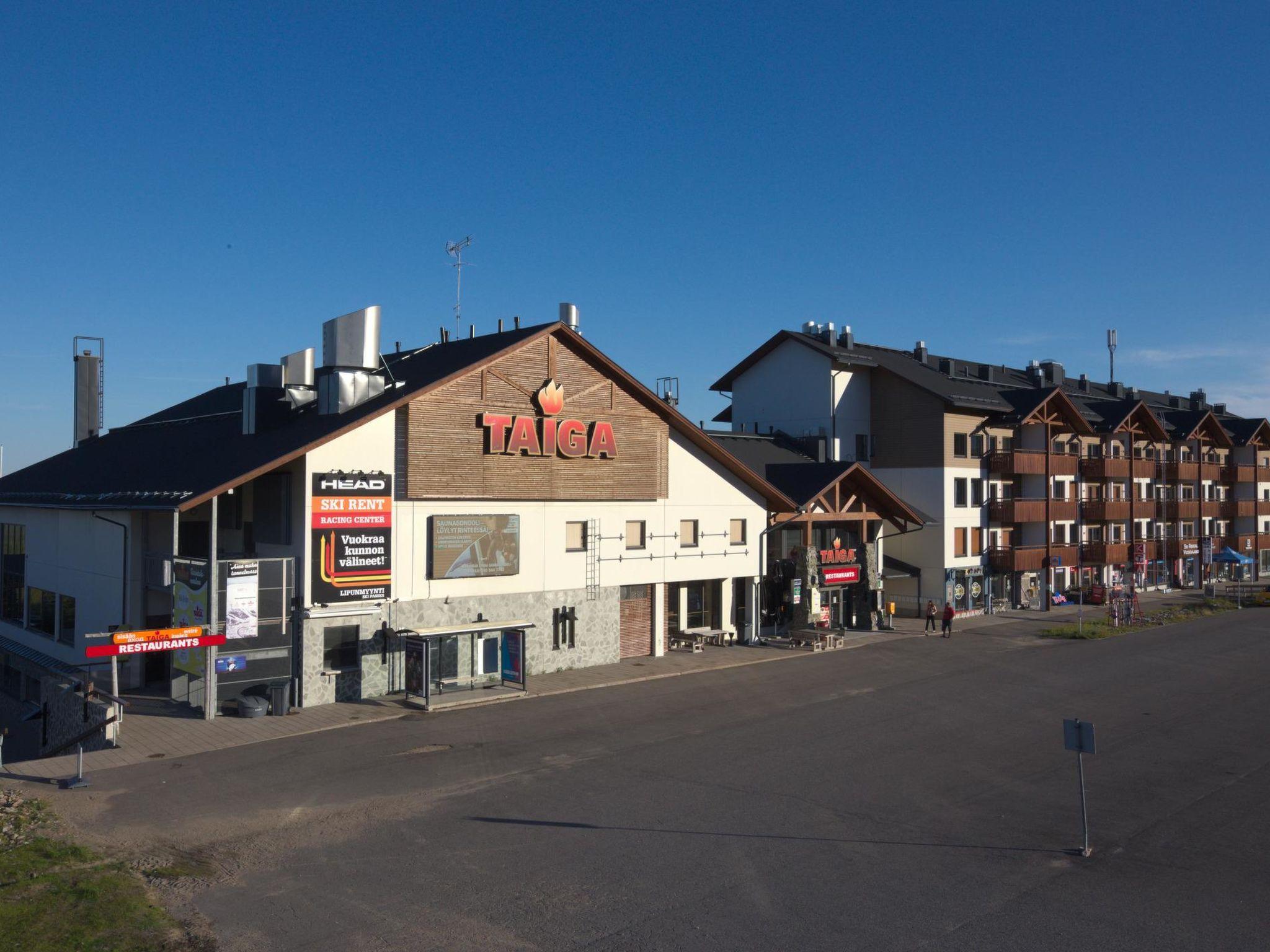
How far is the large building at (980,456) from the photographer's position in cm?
4700

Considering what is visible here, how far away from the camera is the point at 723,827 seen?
1516 cm

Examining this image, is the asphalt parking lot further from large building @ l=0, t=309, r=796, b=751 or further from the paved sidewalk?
large building @ l=0, t=309, r=796, b=751

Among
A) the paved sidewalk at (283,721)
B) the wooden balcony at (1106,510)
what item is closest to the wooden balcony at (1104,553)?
the wooden balcony at (1106,510)

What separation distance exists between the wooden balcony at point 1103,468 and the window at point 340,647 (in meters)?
44.5

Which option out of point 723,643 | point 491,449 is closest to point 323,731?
point 491,449

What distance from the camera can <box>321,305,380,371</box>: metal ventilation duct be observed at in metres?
27.2

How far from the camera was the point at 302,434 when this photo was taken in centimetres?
2472

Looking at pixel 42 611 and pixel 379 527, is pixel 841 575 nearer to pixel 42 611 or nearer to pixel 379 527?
pixel 379 527

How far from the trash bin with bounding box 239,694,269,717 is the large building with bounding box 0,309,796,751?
490mm

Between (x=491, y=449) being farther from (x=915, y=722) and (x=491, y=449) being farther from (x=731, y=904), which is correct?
(x=731, y=904)

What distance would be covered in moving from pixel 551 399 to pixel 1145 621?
32669 millimetres

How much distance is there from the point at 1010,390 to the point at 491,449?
113ft

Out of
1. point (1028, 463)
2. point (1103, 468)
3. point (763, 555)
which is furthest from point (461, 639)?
A: point (1103, 468)

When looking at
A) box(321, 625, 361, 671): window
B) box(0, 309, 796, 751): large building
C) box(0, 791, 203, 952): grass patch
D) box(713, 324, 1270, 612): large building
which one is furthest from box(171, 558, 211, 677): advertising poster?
box(713, 324, 1270, 612): large building
